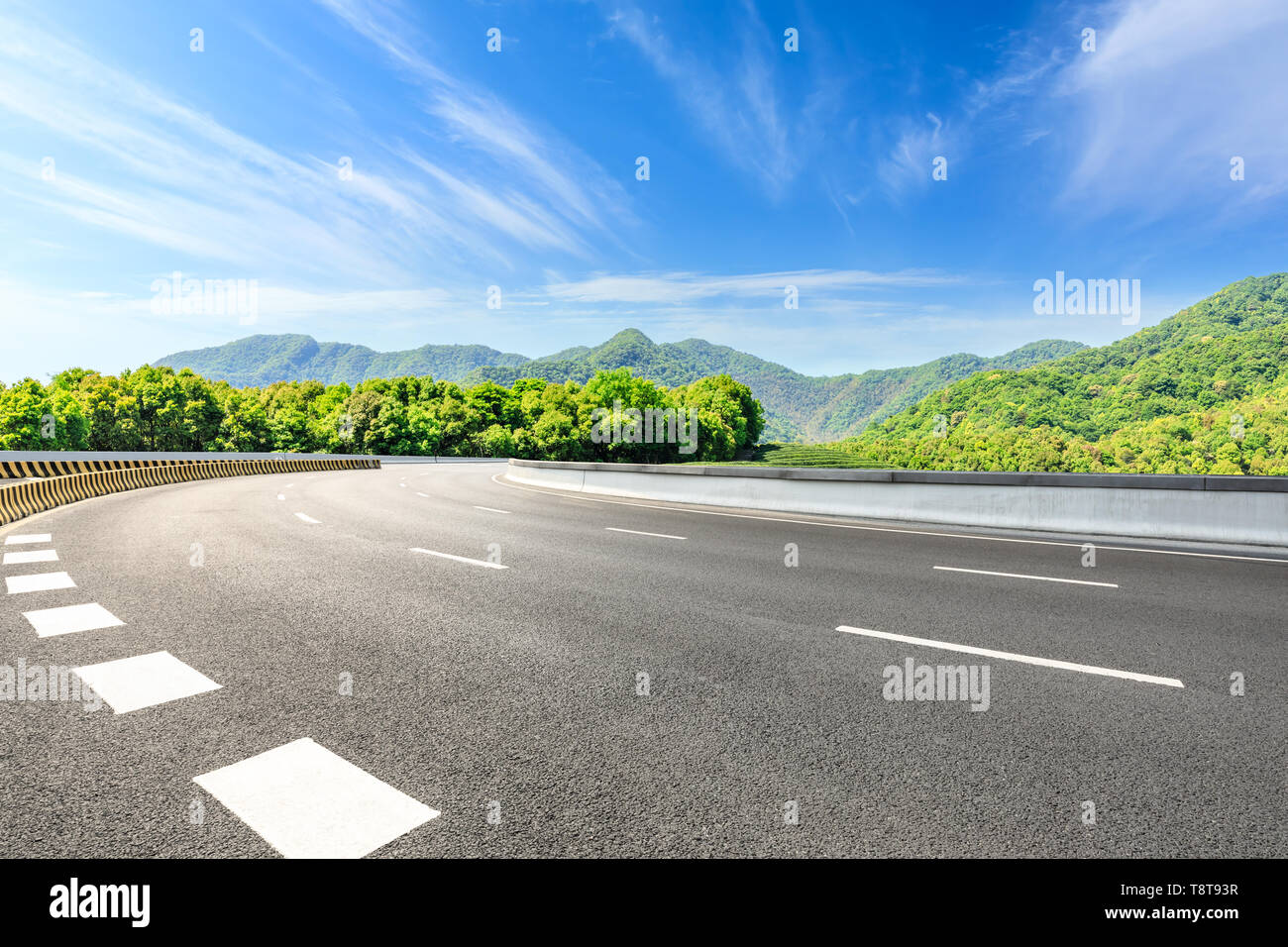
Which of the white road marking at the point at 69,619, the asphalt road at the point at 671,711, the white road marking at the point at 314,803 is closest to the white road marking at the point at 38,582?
the asphalt road at the point at 671,711

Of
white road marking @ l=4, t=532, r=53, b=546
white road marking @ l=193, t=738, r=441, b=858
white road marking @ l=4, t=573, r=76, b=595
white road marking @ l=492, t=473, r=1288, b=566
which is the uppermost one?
white road marking @ l=4, t=532, r=53, b=546

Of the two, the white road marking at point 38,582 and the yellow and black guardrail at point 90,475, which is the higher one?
the yellow and black guardrail at point 90,475

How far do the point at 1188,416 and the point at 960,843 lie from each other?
9954 cm

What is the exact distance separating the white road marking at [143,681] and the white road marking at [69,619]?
3.97 ft

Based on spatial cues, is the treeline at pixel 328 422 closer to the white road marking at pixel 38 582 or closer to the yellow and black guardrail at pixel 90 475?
the yellow and black guardrail at pixel 90 475

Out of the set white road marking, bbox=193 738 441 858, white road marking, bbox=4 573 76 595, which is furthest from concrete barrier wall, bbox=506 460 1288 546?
white road marking, bbox=4 573 76 595

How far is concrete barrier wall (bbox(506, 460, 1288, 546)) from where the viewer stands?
1090 centimetres

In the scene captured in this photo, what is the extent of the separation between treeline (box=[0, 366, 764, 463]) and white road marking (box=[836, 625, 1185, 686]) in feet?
275

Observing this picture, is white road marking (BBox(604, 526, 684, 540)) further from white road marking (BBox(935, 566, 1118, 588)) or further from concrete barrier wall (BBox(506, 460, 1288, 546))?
concrete barrier wall (BBox(506, 460, 1288, 546))

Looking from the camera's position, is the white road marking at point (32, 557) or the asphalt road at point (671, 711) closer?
the asphalt road at point (671, 711)

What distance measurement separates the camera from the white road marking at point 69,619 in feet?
17.8
